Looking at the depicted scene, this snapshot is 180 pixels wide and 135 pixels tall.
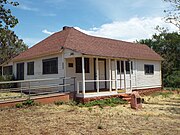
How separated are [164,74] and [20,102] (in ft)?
74.3

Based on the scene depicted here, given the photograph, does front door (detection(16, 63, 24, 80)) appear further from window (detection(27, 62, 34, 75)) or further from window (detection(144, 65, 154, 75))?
window (detection(144, 65, 154, 75))

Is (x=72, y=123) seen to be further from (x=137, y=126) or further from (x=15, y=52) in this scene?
(x=15, y=52)

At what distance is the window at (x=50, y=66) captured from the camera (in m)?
14.9

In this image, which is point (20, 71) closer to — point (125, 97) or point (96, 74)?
point (96, 74)

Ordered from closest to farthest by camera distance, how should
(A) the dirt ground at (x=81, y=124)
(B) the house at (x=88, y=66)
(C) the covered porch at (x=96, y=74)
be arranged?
(A) the dirt ground at (x=81, y=124), (C) the covered porch at (x=96, y=74), (B) the house at (x=88, y=66)

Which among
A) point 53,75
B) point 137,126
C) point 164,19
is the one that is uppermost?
point 164,19

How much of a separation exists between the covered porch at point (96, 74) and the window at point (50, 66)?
1.08 metres

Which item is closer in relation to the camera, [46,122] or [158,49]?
[46,122]

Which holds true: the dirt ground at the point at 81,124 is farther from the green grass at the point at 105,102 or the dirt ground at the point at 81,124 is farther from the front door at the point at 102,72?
the front door at the point at 102,72

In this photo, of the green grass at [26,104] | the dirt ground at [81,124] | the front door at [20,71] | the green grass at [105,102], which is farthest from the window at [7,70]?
the dirt ground at [81,124]

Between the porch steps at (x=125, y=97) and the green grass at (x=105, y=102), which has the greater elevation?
the porch steps at (x=125, y=97)

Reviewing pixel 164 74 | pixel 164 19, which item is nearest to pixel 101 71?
pixel 164 19

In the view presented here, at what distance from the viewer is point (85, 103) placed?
12.5 metres

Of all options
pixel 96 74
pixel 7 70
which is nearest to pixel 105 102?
pixel 96 74
